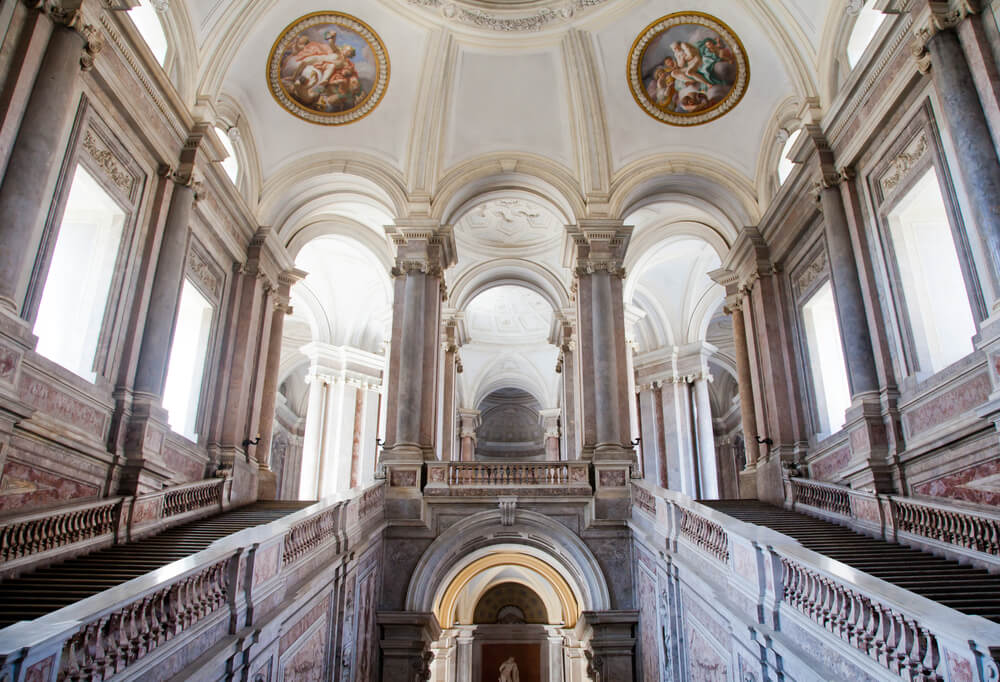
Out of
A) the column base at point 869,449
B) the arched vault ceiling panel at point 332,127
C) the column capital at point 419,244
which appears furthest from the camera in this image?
the column capital at point 419,244

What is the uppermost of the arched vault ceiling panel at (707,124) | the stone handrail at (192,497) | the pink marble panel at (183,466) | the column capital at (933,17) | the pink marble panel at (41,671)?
the arched vault ceiling panel at (707,124)

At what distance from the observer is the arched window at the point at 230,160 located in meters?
14.5

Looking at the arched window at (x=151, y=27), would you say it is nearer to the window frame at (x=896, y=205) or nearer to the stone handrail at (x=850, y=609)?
the stone handrail at (x=850, y=609)

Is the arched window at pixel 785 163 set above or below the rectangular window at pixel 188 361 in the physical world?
above

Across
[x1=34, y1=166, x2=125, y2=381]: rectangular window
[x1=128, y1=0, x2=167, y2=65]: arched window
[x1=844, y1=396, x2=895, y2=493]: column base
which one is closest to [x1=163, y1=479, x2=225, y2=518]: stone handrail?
[x1=34, y1=166, x2=125, y2=381]: rectangular window

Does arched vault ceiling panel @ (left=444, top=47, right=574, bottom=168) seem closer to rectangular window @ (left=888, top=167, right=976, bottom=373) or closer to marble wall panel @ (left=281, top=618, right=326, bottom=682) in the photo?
rectangular window @ (left=888, top=167, right=976, bottom=373)

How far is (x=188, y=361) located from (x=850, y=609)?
1232cm

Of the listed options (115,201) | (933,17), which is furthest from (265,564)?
(933,17)

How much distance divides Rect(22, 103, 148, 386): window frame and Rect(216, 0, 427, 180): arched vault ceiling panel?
4.38 m

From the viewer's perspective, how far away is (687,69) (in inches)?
614

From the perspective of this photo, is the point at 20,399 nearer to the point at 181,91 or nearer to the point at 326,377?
the point at 181,91

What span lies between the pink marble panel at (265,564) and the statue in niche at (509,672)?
18.3 metres

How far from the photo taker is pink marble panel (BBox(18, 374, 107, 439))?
8.30 meters

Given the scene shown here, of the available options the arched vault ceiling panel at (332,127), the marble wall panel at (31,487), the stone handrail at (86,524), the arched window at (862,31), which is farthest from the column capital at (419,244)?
the arched window at (862,31)
